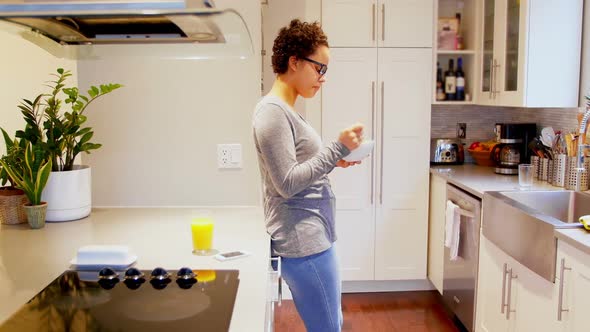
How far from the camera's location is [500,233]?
8.13 feet

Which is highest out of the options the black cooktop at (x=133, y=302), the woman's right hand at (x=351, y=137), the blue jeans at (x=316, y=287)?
the woman's right hand at (x=351, y=137)

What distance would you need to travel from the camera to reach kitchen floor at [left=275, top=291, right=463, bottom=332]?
3.17m

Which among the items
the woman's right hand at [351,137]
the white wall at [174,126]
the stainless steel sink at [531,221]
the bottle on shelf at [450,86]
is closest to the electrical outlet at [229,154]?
the white wall at [174,126]

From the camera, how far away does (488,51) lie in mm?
3352

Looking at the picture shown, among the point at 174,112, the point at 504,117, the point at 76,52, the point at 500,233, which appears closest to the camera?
the point at 76,52

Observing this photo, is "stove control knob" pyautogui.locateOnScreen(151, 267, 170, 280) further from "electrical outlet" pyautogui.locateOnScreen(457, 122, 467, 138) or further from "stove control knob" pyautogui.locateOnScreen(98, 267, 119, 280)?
"electrical outlet" pyautogui.locateOnScreen(457, 122, 467, 138)

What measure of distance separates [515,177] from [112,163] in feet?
7.35

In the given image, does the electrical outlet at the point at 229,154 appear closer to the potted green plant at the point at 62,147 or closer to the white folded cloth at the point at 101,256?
the potted green plant at the point at 62,147

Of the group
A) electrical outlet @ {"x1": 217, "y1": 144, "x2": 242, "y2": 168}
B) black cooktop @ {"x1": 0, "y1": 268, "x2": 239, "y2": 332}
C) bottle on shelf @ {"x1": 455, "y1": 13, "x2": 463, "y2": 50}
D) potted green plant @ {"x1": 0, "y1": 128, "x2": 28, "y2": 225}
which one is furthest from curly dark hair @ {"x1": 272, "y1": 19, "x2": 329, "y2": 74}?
bottle on shelf @ {"x1": 455, "y1": 13, "x2": 463, "y2": 50}

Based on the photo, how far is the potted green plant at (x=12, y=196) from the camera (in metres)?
1.81

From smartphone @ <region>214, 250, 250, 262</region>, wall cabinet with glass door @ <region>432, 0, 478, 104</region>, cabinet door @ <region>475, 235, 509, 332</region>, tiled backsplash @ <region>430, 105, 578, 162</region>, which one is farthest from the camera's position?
tiled backsplash @ <region>430, 105, 578, 162</region>

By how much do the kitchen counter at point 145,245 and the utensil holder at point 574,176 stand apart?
5.23ft

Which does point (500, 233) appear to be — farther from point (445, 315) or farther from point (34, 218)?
point (34, 218)

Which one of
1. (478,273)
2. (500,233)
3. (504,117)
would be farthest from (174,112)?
(504,117)
